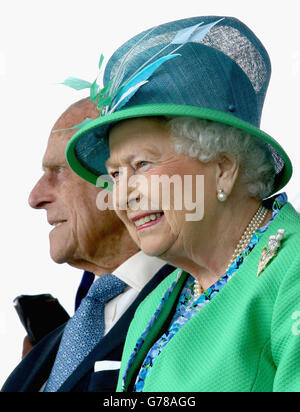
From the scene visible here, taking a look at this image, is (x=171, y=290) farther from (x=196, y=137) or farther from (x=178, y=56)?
(x=178, y=56)

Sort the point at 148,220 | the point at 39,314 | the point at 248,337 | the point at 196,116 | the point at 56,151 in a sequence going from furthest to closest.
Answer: the point at 39,314 < the point at 56,151 < the point at 148,220 < the point at 196,116 < the point at 248,337

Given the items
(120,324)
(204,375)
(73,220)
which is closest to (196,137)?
(204,375)

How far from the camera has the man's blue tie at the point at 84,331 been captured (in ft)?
8.98

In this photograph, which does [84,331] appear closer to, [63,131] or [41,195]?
[41,195]

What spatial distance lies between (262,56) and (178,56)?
27 centimetres

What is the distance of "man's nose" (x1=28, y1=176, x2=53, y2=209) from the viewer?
3.09 metres

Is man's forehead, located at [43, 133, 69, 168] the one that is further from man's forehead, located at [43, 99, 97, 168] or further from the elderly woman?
the elderly woman

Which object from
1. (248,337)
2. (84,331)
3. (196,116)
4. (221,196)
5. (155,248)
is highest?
(196,116)

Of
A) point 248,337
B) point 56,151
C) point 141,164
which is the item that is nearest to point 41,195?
point 56,151

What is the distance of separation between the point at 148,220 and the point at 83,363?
71 centimetres

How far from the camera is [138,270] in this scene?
286 centimetres

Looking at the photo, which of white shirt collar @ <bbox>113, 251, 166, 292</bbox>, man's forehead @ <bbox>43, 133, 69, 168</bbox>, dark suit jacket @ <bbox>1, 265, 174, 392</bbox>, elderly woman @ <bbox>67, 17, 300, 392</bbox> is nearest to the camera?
elderly woman @ <bbox>67, 17, 300, 392</bbox>

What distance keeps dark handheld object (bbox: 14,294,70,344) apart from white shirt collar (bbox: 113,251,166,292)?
0.62 meters

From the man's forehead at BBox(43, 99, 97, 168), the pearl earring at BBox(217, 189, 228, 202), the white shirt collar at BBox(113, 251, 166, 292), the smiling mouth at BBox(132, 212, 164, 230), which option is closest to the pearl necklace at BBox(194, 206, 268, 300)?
the pearl earring at BBox(217, 189, 228, 202)
